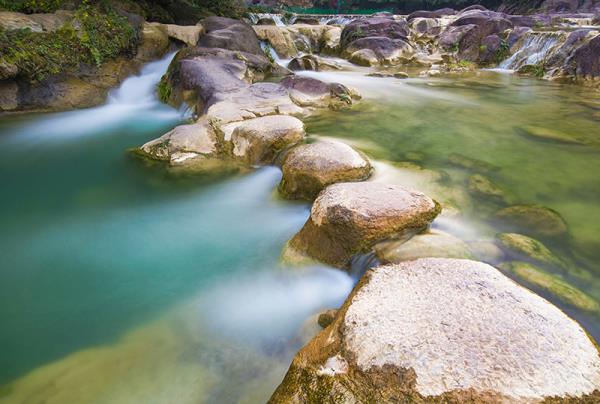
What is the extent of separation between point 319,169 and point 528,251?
7.07 feet

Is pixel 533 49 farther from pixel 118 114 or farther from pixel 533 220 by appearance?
pixel 118 114

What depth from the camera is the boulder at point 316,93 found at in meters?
7.78

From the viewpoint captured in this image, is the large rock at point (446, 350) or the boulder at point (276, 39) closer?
the large rock at point (446, 350)

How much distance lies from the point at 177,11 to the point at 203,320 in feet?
47.3

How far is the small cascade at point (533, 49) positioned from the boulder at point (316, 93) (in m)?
9.34

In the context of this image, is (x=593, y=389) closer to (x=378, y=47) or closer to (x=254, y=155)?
(x=254, y=155)

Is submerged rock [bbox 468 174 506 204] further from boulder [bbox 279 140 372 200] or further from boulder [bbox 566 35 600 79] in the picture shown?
boulder [bbox 566 35 600 79]

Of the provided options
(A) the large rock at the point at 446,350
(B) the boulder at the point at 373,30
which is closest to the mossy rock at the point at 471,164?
(A) the large rock at the point at 446,350

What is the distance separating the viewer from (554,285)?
2.60 m

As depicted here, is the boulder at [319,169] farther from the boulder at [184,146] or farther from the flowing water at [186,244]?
the boulder at [184,146]

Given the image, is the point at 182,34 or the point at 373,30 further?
the point at 373,30

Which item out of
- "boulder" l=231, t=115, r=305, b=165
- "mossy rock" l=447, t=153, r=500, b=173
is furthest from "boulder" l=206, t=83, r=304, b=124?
"mossy rock" l=447, t=153, r=500, b=173

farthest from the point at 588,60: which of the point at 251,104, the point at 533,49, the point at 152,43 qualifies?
the point at 152,43

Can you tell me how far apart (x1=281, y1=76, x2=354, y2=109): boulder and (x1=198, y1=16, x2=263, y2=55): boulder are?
3.87m
